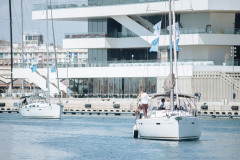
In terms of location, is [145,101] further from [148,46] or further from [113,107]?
[148,46]

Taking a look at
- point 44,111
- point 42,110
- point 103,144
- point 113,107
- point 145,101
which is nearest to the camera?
point 145,101

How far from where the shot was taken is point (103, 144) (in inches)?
1865

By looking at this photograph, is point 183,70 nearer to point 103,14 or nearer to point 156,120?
point 103,14

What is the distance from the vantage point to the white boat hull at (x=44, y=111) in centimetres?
7746

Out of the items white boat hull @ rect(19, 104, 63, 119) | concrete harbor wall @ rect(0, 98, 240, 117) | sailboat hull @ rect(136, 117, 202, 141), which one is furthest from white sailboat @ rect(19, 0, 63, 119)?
sailboat hull @ rect(136, 117, 202, 141)

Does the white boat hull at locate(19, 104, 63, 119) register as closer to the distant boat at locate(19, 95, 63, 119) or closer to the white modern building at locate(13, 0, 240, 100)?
the distant boat at locate(19, 95, 63, 119)

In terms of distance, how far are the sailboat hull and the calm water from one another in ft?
1.70

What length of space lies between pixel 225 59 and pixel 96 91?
20162 millimetres

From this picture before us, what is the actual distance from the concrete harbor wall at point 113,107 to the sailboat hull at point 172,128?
112 ft

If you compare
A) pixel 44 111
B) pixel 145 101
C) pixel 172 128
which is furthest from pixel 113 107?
pixel 172 128

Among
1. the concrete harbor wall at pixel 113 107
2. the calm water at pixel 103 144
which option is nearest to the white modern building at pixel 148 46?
the concrete harbor wall at pixel 113 107

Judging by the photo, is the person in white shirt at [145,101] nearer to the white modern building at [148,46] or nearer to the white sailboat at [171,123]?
the white sailboat at [171,123]

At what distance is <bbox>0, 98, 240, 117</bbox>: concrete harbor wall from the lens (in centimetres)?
8025

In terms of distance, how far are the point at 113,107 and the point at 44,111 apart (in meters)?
11.5
